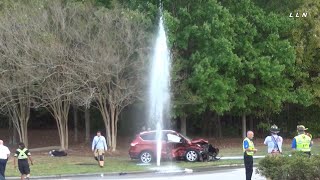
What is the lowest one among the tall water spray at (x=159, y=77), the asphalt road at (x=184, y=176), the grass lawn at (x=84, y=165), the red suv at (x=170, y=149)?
the grass lawn at (x=84, y=165)

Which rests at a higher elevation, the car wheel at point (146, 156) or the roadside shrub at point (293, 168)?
→ the roadside shrub at point (293, 168)

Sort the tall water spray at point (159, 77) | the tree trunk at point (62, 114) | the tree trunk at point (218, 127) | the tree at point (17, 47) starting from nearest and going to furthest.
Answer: the tall water spray at point (159, 77), the tree at point (17, 47), the tree trunk at point (62, 114), the tree trunk at point (218, 127)

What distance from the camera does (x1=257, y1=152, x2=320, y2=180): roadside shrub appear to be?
13.0m

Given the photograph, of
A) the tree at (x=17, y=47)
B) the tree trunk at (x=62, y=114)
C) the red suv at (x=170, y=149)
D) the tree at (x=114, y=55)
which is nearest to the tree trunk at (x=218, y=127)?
the tree at (x=114, y=55)

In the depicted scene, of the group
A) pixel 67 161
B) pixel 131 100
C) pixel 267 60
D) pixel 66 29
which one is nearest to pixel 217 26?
pixel 267 60

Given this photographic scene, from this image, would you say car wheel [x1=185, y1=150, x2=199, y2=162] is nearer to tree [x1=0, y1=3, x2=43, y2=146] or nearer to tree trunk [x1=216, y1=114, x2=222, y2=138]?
tree [x1=0, y1=3, x2=43, y2=146]

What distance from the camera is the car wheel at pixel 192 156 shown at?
1005 inches

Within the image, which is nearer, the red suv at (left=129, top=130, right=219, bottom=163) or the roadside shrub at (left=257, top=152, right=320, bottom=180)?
the roadside shrub at (left=257, top=152, right=320, bottom=180)

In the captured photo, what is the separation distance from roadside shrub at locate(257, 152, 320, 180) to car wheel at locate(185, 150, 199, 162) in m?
11.4

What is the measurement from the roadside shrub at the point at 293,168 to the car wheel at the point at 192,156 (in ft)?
37.5

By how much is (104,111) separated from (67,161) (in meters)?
6.02

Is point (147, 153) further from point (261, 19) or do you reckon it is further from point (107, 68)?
point (261, 19)

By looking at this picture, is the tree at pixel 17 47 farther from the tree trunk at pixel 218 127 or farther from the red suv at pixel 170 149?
the tree trunk at pixel 218 127

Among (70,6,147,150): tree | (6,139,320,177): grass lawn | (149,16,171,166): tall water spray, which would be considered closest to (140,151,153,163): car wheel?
(6,139,320,177): grass lawn
